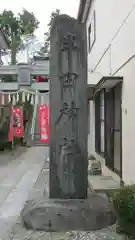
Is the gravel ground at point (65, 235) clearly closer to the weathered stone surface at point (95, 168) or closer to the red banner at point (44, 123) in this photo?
the weathered stone surface at point (95, 168)

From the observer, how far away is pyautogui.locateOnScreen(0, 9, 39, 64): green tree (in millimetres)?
42344

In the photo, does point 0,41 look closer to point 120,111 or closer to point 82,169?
point 120,111

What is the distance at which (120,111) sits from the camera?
909 centimetres

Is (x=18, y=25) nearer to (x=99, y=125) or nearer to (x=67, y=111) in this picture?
(x=99, y=125)

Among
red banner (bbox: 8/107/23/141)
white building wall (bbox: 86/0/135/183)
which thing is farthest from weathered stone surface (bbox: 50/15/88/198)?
red banner (bbox: 8/107/23/141)

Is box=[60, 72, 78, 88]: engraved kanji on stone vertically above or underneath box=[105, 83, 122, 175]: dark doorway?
above

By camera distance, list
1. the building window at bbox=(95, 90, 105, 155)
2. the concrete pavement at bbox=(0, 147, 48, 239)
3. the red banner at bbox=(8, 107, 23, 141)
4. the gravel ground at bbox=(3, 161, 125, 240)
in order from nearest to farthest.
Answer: the gravel ground at bbox=(3, 161, 125, 240) → the concrete pavement at bbox=(0, 147, 48, 239) → the building window at bbox=(95, 90, 105, 155) → the red banner at bbox=(8, 107, 23, 141)

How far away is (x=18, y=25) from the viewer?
43562 millimetres

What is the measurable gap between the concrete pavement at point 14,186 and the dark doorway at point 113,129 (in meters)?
2.66

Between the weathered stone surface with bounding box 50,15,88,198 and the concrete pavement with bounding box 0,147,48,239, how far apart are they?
1.37 m

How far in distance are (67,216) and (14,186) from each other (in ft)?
16.8

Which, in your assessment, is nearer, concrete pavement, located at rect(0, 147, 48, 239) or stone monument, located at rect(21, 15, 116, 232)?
stone monument, located at rect(21, 15, 116, 232)

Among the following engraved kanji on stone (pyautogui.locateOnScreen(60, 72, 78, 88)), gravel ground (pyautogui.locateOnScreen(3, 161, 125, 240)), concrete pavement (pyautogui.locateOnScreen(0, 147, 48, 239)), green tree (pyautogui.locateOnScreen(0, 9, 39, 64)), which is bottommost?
concrete pavement (pyautogui.locateOnScreen(0, 147, 48, 239))

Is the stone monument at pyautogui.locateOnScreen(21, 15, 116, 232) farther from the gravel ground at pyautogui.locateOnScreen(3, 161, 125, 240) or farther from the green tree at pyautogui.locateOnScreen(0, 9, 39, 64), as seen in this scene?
the green tree at pyautogui.locateOnScreen(0, 9, 39, 64)
